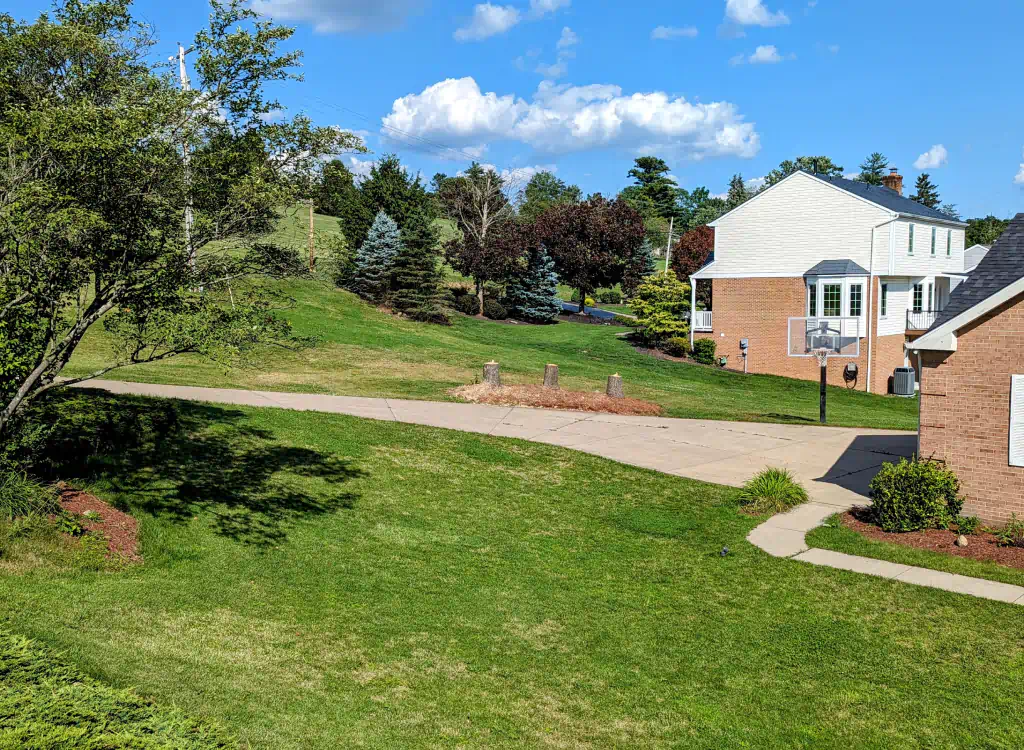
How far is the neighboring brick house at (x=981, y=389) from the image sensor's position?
12.6 metres

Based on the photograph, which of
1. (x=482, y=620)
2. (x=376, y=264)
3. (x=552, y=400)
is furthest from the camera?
(x=376, y=264)

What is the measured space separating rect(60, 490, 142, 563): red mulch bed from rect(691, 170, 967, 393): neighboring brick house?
102 feet

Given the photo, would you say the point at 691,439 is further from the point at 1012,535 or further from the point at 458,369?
the point at 458,369

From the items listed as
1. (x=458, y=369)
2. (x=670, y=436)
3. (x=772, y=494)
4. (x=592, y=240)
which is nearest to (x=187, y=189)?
(x=772, y=494)

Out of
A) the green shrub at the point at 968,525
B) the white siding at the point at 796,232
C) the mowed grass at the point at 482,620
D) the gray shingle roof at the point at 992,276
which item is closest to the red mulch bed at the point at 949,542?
the green shrub at the point at 968,525

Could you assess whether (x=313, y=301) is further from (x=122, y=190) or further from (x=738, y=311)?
(x=122, y=190)

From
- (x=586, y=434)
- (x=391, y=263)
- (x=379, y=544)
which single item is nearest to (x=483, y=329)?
(x=391, y=263)

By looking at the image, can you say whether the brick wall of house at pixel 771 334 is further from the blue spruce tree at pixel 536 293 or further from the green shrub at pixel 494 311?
the green shrub at pixel 494 311

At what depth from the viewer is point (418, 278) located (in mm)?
43375

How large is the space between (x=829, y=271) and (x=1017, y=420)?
26079 mm

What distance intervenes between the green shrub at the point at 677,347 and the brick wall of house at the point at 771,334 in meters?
0.99

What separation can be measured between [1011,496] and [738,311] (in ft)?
92.8

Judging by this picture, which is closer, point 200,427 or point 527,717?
point 527,717

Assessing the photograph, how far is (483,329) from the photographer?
1762 inches
